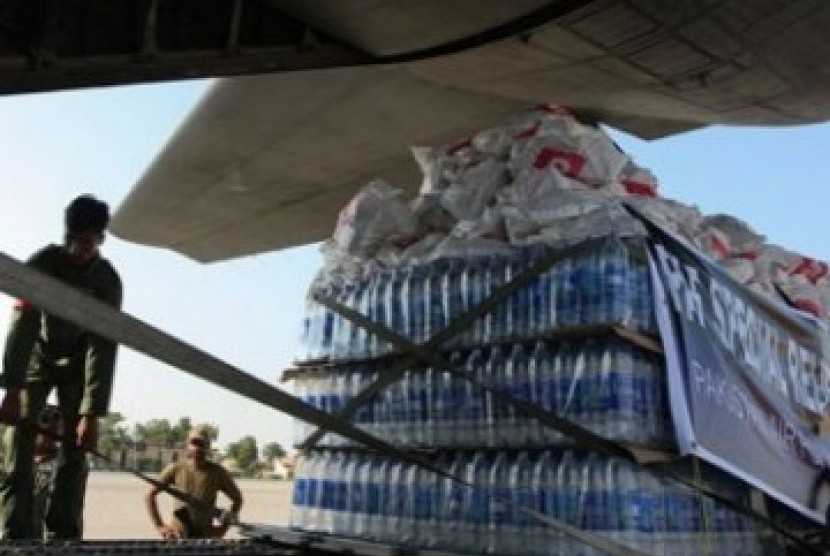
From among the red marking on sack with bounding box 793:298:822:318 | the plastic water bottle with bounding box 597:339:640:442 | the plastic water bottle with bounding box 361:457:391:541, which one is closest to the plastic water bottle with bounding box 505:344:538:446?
the plastic water bottle with bounding box 597:339:640:442

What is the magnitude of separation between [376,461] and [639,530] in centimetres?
131

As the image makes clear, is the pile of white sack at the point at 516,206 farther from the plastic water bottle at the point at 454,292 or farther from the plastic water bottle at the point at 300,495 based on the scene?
the plastic water bottle at the point at 300,495

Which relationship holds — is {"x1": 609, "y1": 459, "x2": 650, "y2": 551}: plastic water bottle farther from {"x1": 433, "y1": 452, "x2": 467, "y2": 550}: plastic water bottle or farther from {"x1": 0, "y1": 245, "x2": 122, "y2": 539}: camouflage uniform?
{"x1": 0, "y1": 245, "x2": 122, "y2": 539}: camouflage uniform

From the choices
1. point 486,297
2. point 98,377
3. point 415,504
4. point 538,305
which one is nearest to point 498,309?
point 486,297

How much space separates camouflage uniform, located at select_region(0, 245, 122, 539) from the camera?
164 inches

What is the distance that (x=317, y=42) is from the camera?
14.9 feet

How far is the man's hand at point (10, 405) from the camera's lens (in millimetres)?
3933

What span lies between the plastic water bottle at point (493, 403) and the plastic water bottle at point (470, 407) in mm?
29

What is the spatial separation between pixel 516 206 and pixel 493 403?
88 centimetres

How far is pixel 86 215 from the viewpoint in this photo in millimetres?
4254

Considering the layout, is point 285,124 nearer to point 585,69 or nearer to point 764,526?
point 585,69

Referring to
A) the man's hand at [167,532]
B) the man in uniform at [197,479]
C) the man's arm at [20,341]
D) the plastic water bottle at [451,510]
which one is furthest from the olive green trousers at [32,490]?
the man in uniform at [197,479]

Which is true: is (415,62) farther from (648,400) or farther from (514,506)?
(514,506)

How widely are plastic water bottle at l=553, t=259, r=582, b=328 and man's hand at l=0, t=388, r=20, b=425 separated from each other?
2.24m
